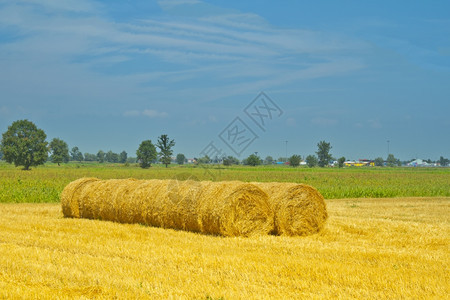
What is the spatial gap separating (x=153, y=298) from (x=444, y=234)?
919 centimetres

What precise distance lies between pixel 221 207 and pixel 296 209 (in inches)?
85.2

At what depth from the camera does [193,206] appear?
12445 mm

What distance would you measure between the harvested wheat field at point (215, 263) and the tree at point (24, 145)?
77.9 meters

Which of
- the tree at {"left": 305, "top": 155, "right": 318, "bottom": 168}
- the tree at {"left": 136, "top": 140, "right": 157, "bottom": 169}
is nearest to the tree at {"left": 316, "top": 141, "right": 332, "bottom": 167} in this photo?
the tree at {"left": 305, "top": 155, "right": 318, "bottom": 168}

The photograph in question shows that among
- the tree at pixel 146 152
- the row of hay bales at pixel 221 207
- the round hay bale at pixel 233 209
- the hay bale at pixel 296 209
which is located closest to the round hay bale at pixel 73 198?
the row of hay bales at pixel 221 207

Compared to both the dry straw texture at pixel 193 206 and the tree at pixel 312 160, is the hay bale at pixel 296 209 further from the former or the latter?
the tree at pixel 312 160

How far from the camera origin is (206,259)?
8812mm

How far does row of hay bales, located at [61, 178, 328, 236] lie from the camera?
40.0 feet

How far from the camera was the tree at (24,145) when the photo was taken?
3391 inches

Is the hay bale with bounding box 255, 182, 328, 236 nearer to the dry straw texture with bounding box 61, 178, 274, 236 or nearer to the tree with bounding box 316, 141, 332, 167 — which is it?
the dry straw texture with bounding box 61, 178, 274, 236

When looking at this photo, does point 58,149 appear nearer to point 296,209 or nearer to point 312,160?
point 312,160

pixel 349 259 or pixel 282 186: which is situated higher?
pixel 282 186

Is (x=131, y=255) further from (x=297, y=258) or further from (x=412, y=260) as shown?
(x=412, y=260)

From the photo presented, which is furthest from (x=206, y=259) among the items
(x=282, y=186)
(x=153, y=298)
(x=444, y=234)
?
(x=444, y=234)
